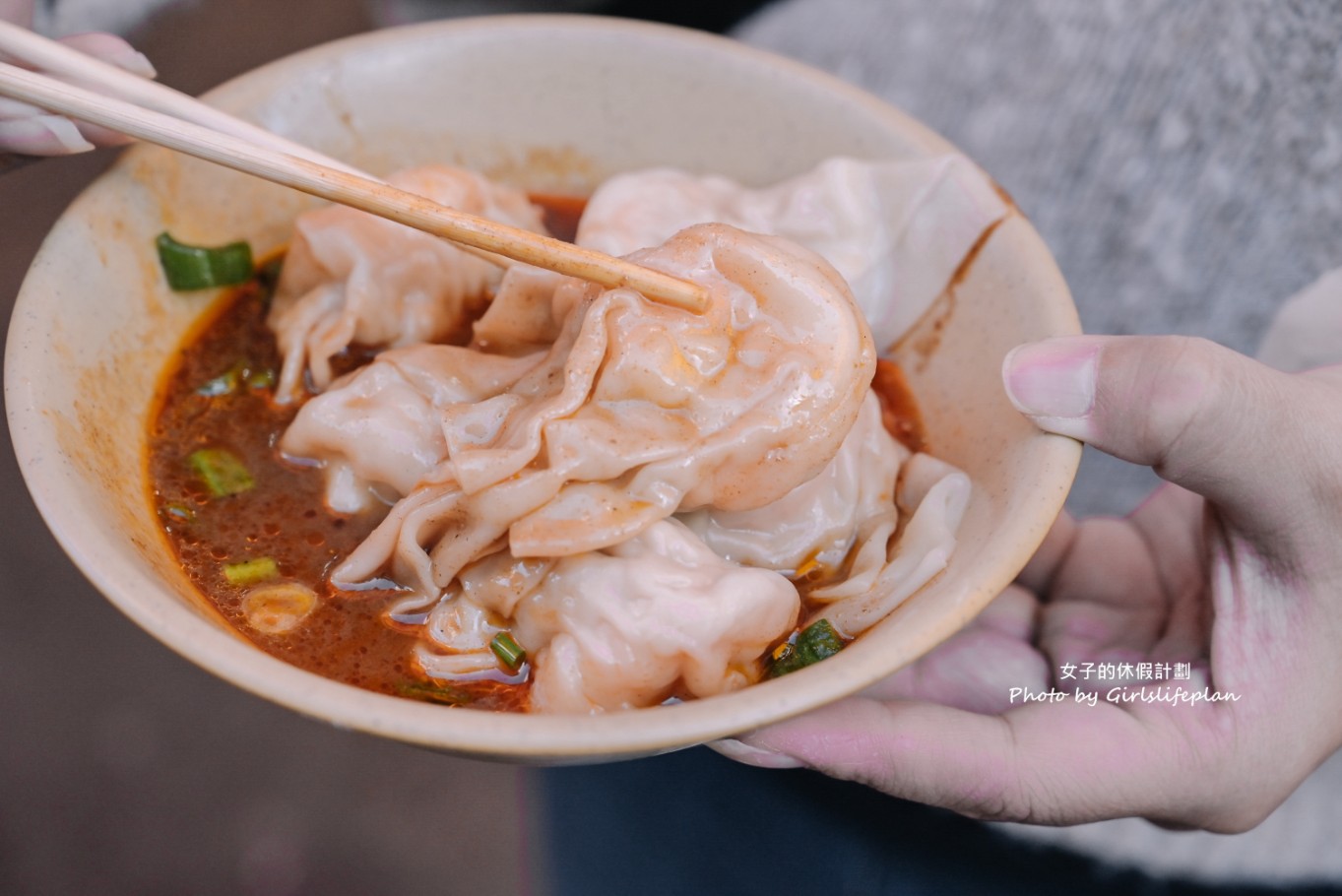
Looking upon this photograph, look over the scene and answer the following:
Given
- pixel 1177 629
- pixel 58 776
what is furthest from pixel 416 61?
pixel 58 776

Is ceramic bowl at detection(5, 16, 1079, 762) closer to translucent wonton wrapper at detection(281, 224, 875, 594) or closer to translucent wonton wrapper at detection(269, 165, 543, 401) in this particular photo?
translucent wonton wrapper at detection(269, 165, 543, 401)

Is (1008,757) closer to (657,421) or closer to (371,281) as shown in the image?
(657,421)

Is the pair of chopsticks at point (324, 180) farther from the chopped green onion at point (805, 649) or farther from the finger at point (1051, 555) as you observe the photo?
the finger at point (1051, 555)

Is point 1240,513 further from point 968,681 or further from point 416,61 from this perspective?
point 416,61

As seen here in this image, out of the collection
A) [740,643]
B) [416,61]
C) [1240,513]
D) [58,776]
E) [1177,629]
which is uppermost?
[416,61]

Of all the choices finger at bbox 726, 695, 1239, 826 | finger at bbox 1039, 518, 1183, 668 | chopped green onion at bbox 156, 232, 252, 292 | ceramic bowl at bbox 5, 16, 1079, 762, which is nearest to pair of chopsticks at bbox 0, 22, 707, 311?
ceramic bowl at bbox 5, 16, 1079, 762

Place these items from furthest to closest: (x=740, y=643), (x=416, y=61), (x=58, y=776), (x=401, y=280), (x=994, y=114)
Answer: (x=58, y=776) < (x=994, y=114) < (x=416, y=61) < (x=401, y=280) < (x=740, y=643)

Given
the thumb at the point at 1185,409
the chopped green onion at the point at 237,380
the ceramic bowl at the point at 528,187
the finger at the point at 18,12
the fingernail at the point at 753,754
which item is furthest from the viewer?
the chopped green onion at the point at 237,380

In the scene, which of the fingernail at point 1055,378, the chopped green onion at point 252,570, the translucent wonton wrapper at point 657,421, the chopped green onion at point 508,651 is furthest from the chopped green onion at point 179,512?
the fingernail at point 1055,378
